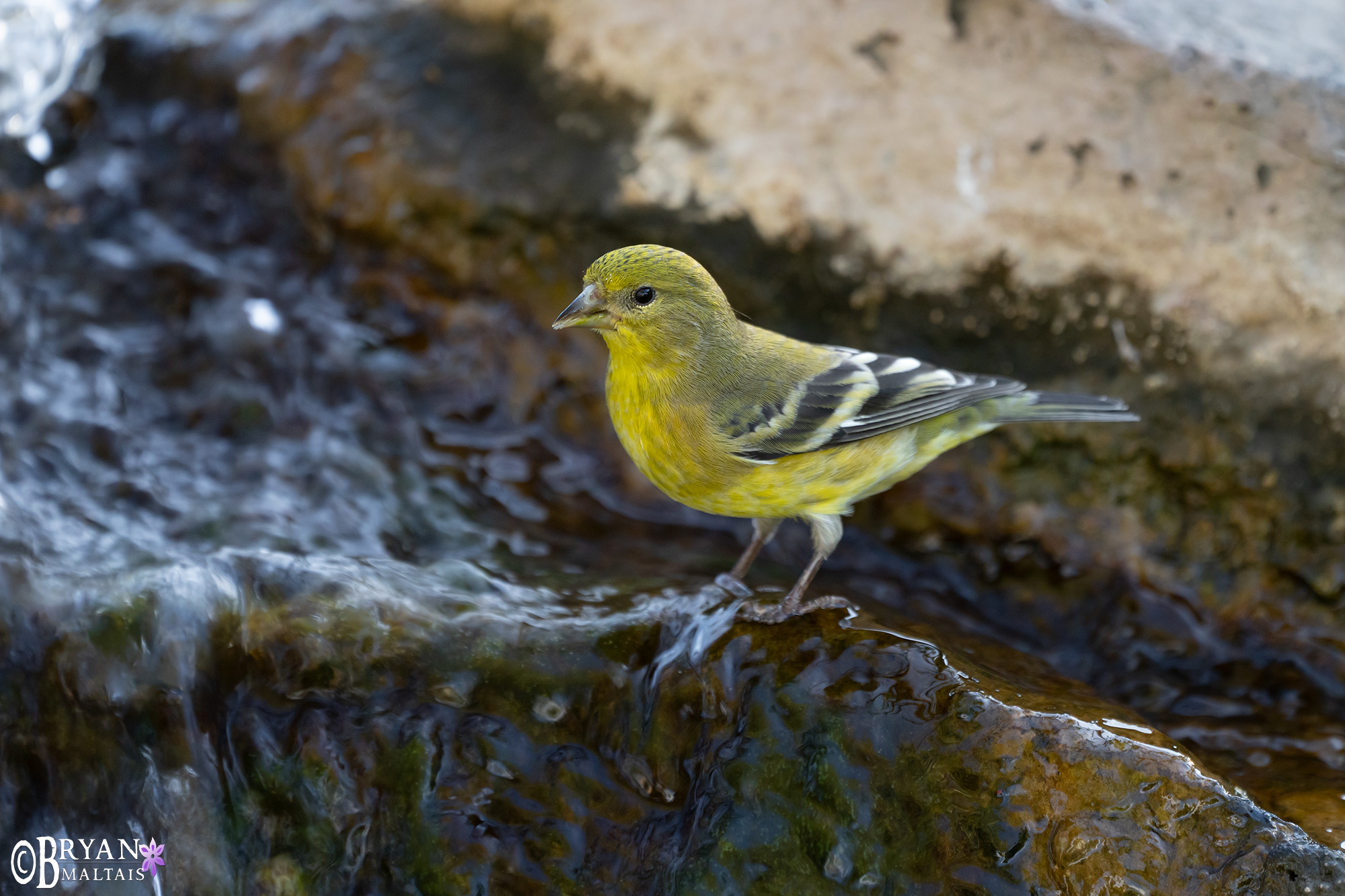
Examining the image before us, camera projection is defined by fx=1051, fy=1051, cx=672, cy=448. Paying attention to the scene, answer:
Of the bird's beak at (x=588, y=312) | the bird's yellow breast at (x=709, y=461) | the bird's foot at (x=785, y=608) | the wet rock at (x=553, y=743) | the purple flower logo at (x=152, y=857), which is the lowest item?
the purple flower logo at (x=152, y=857)

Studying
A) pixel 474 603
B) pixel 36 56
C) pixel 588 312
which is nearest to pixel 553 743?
pixel 474 603

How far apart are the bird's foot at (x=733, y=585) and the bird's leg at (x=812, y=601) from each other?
16 cm

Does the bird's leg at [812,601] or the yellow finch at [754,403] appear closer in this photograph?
the bird's leg at [812,601]

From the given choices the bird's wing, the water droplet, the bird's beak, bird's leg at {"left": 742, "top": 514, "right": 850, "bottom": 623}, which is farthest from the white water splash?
bird's leg at {"left": 742, "top": 514, "right": 850, "bottom": 623}

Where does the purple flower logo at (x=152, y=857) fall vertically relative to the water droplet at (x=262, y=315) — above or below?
below

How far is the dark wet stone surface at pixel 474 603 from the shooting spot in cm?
349

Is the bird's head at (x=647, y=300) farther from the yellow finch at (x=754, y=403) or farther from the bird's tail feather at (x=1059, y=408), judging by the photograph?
the bird's tail feather at (x=1059, y=408)

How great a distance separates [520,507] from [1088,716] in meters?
2.93

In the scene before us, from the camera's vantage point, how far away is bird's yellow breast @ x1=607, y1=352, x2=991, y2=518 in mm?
4074

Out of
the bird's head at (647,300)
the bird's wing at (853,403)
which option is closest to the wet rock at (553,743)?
the bird's wing at (853,403)

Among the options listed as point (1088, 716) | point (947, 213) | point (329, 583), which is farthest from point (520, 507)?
point (1088, 716)

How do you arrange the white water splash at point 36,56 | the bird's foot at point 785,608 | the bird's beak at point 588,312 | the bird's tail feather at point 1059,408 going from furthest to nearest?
the white water splash at point 36,56 → the bird's tail feather at point 1059,408 → the bird's beak at point 588,312 → the bird's foot at point 785,608

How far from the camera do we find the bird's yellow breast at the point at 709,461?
160 inches

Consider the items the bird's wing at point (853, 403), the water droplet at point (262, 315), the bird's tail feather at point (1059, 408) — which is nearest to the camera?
the bird's wing at point (853, 403)
